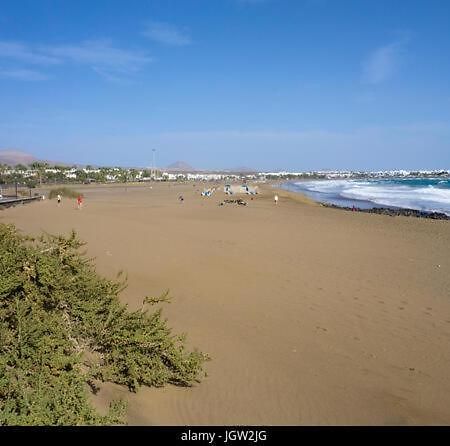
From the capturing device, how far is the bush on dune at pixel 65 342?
147 inches

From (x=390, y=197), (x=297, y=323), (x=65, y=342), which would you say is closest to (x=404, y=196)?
(x=390, y=197)

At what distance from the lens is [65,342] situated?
4.37 metres

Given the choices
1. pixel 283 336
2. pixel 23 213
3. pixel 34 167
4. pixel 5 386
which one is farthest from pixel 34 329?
pixel 34 167

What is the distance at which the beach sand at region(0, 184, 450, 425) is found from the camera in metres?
4.95

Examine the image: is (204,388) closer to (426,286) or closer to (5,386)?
(5,386)

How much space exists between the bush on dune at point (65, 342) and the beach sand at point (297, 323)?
1.06 ft

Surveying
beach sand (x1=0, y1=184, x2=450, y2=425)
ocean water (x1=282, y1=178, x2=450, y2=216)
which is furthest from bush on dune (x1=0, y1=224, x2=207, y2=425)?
Answer: ocean water (x1=282, y1=178, x2=450, y2=216)

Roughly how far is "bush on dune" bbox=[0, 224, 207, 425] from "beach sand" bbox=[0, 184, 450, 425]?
1.06 ft

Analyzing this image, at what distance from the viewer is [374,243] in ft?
56.0

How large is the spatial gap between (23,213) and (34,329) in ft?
79.9

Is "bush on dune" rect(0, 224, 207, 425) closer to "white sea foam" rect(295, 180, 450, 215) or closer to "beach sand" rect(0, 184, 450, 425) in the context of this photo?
"beach sand" rect(0, 184, 450, 425)

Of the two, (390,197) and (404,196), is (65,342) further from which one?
(404,196)

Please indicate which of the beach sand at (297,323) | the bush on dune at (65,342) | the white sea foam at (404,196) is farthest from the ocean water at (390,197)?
the bush on dune at (65,342)

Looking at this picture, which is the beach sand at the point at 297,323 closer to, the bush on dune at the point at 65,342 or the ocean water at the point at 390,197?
the bush on dune at the point at 65,342
